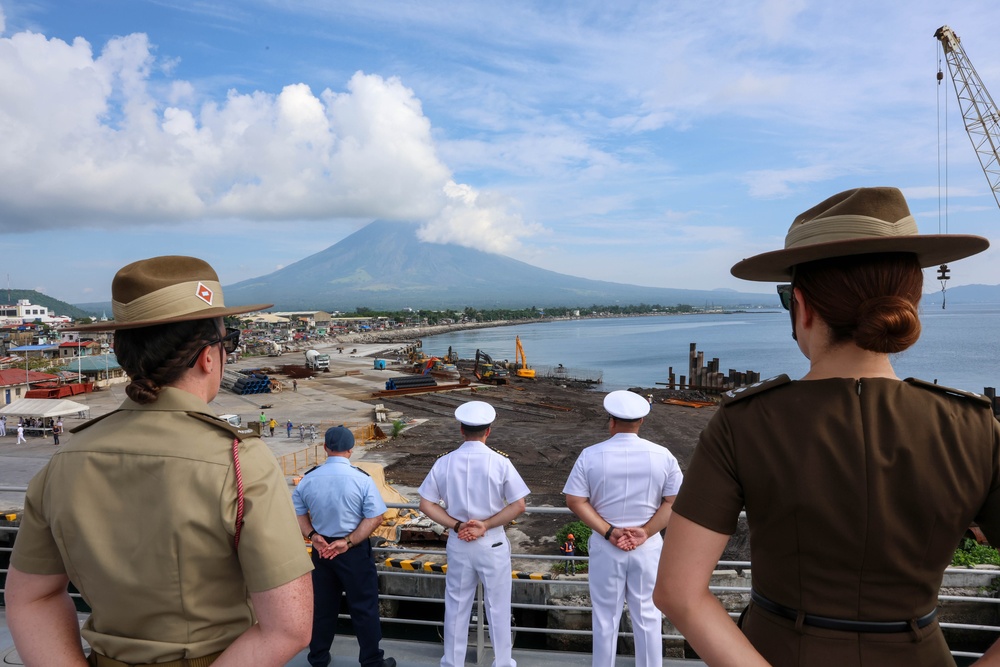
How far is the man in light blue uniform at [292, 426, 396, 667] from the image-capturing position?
332 centimetres

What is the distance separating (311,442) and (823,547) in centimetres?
1875

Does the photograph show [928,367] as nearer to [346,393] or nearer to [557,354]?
[557,354]

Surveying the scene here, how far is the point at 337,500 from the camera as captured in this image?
3312 mm

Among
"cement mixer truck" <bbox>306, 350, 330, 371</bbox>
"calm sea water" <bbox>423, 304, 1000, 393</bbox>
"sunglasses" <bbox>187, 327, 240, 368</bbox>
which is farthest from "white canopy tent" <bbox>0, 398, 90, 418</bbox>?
"calm sea water" <bbox>423, 304, 1000, 393</bbox>

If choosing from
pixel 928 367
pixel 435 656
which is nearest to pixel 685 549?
pixel 435 656

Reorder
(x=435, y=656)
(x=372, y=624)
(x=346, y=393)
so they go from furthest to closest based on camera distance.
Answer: (x=346, y=393), (x=435, y=656), (x=372, y=624)

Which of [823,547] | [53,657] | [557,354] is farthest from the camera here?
[557,354]

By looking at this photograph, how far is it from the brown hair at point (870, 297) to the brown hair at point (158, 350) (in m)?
1.44

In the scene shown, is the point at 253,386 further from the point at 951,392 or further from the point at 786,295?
the point at 951,392

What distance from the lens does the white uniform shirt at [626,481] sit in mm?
3076

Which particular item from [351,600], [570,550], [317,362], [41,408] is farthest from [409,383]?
[351,600]

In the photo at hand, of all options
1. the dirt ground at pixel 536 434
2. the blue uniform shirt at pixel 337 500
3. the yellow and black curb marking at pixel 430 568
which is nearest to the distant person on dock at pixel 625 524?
the blue uniform shirt at pixel 337 500

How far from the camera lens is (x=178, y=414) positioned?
1393 mm

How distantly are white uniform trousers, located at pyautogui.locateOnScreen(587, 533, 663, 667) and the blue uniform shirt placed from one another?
1255 millimetres
